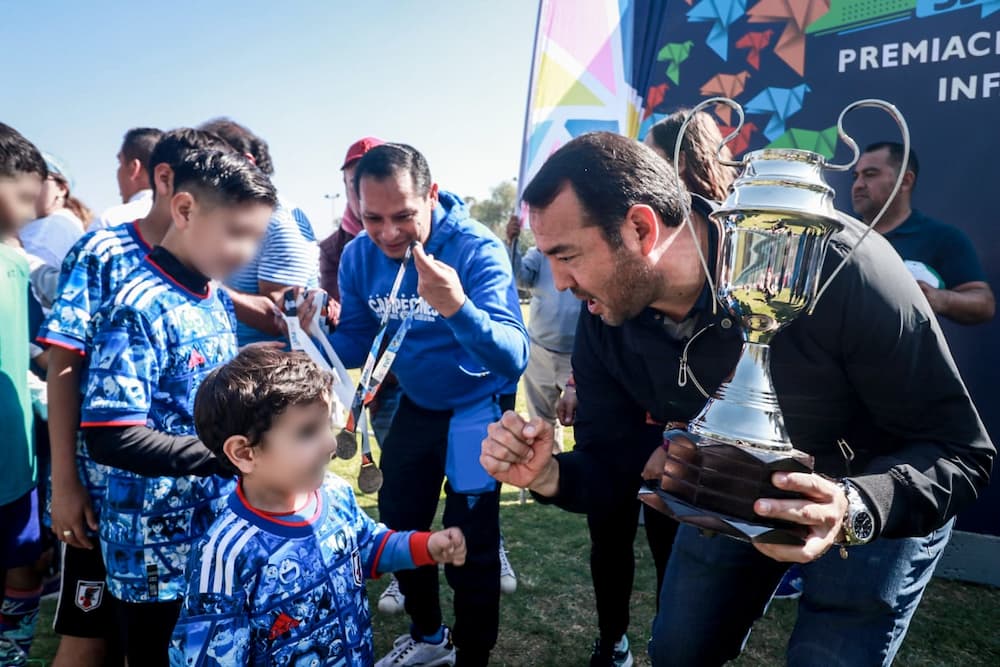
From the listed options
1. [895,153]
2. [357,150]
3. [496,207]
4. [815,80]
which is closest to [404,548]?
[357,150]

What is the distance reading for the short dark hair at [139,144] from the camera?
10.5 feet

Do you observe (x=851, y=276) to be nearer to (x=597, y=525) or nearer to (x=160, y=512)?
(x=597, y=525)

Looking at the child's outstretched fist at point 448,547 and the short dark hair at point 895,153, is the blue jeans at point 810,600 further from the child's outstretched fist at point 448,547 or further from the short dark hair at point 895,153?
the short dark hair at point 895,153

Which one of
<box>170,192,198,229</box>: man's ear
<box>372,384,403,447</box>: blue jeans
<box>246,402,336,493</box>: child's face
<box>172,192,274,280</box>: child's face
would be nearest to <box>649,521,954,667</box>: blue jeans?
<box>246,402,336,493</box>: child's face

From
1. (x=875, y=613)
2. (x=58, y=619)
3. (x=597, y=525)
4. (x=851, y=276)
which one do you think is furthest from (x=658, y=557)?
(x=58, y=619)

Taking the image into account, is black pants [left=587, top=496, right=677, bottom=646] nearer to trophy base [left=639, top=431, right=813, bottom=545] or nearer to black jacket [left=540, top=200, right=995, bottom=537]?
black jacket [left=540, top=200, right=995, bottom=537]

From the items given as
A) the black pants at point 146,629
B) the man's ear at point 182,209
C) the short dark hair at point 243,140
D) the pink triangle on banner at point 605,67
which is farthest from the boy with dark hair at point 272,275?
the pink triangle on banner at point 605,67

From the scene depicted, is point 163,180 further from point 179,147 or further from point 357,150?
point 357,150

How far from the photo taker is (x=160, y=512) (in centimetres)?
178

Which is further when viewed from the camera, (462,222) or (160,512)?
(462,222)

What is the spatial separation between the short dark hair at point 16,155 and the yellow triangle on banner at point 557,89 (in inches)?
132

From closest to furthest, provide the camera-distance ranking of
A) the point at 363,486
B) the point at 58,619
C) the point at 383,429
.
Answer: the point at 58,619 < the point at 363,486 < the point at 383,429

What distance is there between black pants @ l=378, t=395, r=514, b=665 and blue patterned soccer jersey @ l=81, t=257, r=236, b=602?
0.85 metres

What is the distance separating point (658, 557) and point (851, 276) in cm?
164
